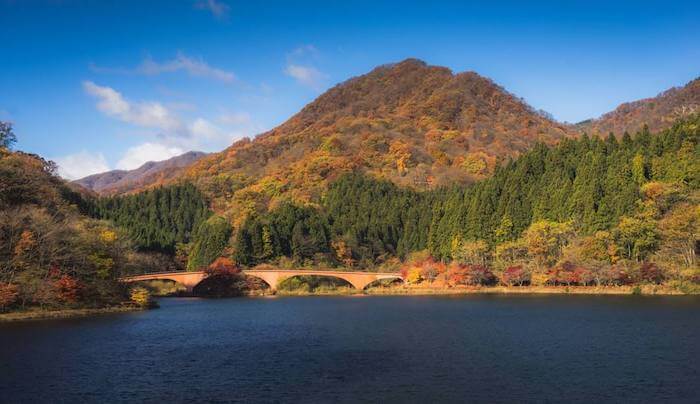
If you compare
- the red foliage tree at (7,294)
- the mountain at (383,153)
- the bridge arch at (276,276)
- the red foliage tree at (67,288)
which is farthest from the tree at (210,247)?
the red foliage tree at (7,294)

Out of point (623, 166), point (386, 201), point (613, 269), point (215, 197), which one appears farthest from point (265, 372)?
point (215, 197)

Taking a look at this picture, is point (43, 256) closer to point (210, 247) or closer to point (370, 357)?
point (370, 357)

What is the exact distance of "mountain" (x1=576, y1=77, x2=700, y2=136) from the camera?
123581mm

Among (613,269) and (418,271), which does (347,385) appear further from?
(418,271)

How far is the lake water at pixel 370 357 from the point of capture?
22328 millimetres

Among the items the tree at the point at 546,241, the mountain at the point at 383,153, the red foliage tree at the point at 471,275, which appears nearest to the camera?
the tree at the point at 546,241

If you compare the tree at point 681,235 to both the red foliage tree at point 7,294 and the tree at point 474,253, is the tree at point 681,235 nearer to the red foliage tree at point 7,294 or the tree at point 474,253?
the tree at point 474,253

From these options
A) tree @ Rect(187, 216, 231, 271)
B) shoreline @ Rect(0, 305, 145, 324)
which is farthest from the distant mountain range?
shoreline @ Rect(0, 305, 145, 324)

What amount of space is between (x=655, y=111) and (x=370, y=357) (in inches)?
5444

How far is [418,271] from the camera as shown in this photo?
82.3m

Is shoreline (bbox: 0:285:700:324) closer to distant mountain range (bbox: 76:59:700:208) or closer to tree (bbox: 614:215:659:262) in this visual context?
tree (bbox: 614:215:659:262)

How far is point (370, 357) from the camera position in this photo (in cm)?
2916

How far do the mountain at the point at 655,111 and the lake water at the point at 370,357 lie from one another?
90.3 meters

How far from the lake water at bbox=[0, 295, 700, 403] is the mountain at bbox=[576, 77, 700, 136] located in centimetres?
9033
